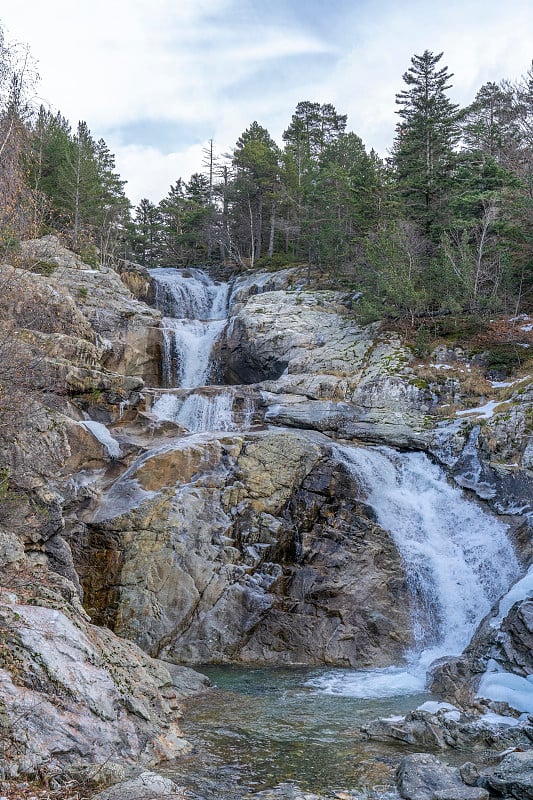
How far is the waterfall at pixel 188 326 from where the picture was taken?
26.8 m

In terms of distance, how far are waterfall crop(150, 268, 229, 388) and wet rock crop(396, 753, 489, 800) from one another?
2060 cm

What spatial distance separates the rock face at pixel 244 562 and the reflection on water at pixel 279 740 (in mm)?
1879

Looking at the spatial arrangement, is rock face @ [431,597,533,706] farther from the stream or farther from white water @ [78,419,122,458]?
white water @ [78,419,122,458]

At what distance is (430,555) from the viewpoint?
1583 centimetres

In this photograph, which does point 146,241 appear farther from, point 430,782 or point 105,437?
point 430,782

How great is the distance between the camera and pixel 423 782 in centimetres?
695

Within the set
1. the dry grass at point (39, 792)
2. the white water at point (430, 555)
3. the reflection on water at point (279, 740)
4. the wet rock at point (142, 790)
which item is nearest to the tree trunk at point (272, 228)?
the white water at point (430, 555)

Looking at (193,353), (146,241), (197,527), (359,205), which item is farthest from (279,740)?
(146,241)

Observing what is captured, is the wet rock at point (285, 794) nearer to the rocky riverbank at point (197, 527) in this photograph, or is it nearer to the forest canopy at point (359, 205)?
the rocky riverbank at point (197, 527)

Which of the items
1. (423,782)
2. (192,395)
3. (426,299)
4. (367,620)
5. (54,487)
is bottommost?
(367,620)

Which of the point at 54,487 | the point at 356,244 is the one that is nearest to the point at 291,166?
the point at 356,244

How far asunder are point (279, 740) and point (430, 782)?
2618mm

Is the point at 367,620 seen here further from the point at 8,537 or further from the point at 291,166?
the point at 291,166

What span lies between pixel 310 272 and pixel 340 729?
29.2 m
